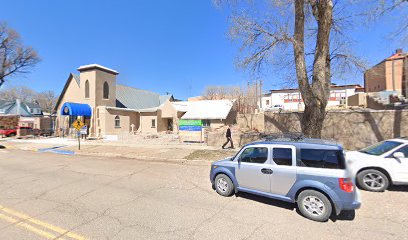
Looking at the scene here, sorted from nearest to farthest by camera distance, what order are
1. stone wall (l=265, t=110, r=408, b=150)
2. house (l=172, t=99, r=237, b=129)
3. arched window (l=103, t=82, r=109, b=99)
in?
stone wall (l=265, t=110, r=408, b=150) → house (l=172, t=99, r=237, b=129) → arched window (l=103, t=82, r=109, b=99)

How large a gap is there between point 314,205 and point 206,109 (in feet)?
81.2

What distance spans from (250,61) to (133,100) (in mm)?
27606

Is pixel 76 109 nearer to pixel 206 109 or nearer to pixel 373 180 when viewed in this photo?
pixel 206 109

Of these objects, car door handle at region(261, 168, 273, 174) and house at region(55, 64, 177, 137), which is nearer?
car door handle at region(261, 168, 273, 174)

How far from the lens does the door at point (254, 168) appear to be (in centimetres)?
478

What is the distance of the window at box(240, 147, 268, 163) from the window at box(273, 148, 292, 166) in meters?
0.24

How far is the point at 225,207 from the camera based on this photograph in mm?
4785

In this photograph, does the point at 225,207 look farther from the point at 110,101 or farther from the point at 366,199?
the point at 110,101

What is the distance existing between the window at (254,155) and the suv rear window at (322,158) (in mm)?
830

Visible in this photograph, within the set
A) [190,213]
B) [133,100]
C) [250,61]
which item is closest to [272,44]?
[250,61]

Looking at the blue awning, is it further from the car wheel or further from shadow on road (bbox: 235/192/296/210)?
the car wheel

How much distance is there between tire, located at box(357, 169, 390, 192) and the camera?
5.69m

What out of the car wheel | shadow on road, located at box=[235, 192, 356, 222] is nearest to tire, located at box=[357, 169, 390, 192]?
shadow on road, located at box=[235, 192, 356, 222]

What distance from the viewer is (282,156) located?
463 centimetres
